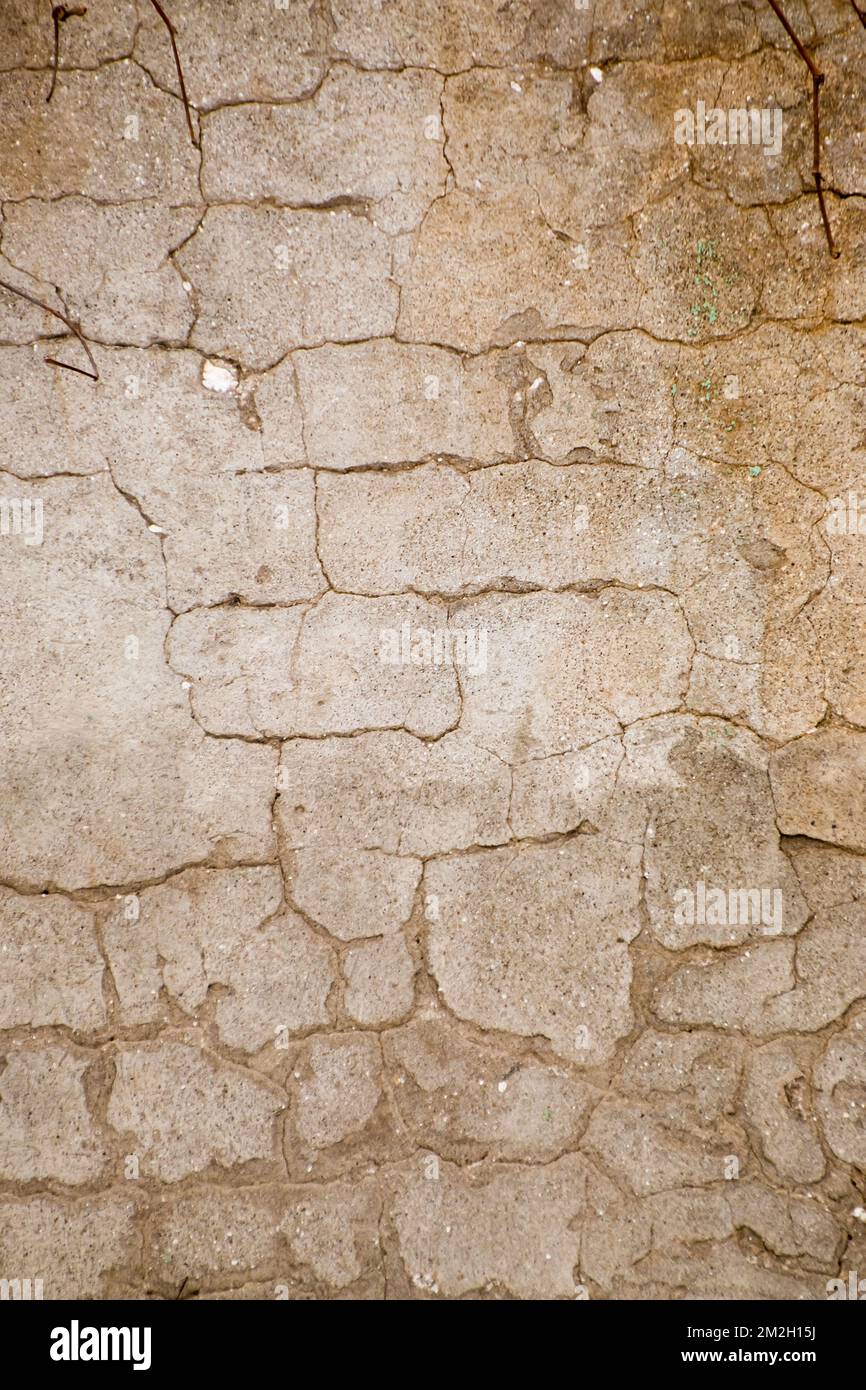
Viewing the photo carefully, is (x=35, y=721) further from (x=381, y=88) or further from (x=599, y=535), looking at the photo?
(x=381, y=88)

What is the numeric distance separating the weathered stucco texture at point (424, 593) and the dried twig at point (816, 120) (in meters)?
0.03

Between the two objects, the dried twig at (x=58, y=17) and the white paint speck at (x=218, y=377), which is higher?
the dried twig at (x=58, y=17)

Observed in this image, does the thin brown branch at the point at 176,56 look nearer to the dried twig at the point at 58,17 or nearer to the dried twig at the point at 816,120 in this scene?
the dried twig at the point at 58,17

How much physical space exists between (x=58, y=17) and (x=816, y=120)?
1.85 m

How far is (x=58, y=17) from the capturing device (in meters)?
1.97

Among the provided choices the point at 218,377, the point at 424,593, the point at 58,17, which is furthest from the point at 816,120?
the point at 58,17

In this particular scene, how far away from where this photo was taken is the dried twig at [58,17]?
6.46 ft

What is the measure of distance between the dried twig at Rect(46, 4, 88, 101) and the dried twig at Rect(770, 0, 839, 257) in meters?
1.65

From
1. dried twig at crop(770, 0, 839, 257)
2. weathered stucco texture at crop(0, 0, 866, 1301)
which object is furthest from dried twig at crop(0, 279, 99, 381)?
dried twig at crop(770, 0, 839, 257)

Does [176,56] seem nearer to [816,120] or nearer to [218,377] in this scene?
[218,377]

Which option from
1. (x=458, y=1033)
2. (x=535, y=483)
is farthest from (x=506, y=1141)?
(x=535, y=483)

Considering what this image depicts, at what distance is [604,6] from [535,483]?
115cm

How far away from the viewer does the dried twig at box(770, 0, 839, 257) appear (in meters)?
1.90

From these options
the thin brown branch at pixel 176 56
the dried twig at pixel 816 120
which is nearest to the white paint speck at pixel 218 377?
the thin brown branch at pixel 176 56
